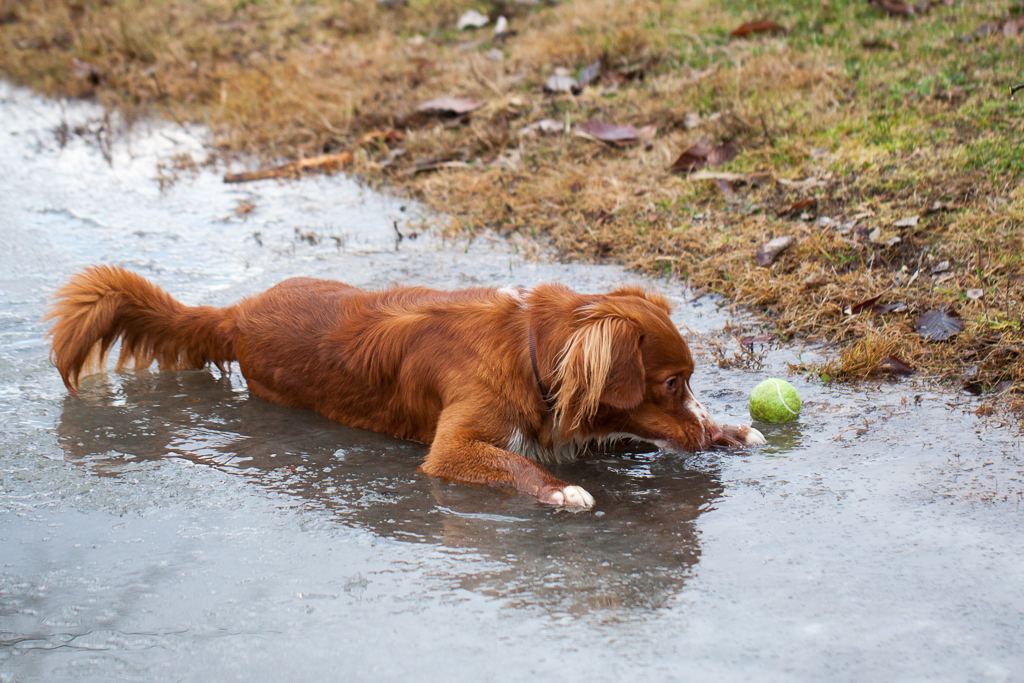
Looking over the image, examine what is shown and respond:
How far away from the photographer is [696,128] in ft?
26.1

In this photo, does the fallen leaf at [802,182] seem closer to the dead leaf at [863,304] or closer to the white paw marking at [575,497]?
the dead leaf at [863,304]

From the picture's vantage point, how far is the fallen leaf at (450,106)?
9.20 metres

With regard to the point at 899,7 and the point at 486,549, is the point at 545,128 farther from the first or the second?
the point at 486,549

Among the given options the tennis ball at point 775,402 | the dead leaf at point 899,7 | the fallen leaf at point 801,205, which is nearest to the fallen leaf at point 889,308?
the tennis ball at point 775,402

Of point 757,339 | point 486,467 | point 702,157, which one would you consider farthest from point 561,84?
point 486,467

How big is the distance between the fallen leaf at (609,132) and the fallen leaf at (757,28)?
2458 millimetres

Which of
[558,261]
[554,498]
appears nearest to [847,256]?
[558,261]

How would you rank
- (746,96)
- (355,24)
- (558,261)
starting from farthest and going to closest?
1. (355,24)
2. (746,96)
3. (558,261)

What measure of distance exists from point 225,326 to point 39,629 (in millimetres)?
2506

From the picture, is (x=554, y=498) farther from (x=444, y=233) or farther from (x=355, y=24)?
(x=355, y=24)

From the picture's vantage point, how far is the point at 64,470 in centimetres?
392

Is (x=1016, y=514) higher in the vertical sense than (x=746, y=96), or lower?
lower

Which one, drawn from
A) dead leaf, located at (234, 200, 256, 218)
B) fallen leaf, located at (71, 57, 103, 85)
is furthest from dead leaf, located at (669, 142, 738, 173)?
fallen leaf, located at (71, 57, 103, 85)

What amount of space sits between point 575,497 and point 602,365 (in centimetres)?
63
